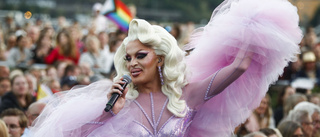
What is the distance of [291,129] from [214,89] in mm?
2695

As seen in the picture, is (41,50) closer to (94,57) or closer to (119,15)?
(94,57)

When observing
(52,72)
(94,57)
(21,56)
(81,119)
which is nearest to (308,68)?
(94,57)

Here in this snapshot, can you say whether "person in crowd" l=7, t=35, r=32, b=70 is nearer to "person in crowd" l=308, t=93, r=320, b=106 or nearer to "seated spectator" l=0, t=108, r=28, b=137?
"person in crowd" l=308, t=93, r=320, b=106

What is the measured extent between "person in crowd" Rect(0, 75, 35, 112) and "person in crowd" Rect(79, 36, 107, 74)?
3.12 m

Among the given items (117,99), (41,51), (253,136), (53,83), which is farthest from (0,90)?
(117,99)

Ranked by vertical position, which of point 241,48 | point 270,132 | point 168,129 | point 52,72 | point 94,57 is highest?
point 241,48

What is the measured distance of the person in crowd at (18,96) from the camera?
860 cm

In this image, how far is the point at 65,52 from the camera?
12141 mm

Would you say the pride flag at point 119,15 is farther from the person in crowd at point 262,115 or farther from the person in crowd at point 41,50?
the person in crowd at point 262,115

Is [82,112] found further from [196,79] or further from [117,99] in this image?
[196,79]

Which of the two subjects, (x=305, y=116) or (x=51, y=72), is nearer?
(x=305, y=116)

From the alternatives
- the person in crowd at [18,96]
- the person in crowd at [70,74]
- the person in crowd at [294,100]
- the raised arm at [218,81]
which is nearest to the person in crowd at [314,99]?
the person in crowd at [294,100]

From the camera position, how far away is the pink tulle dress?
4.98 metres

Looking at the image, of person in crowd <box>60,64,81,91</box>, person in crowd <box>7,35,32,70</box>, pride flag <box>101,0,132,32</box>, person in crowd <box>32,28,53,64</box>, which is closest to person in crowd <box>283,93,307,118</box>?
person in crowd <box>60,64,81,91</box>
